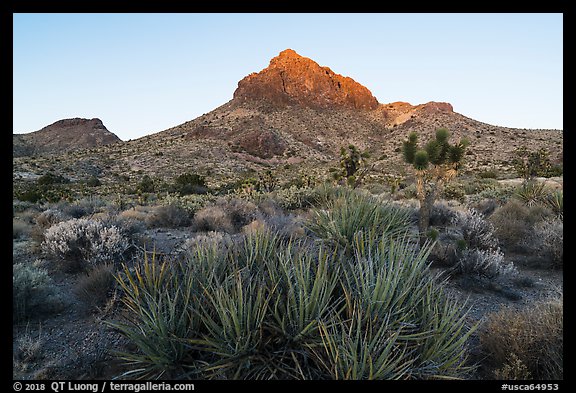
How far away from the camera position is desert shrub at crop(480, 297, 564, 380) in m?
3.19

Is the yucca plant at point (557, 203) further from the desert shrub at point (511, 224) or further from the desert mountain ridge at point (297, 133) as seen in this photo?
the desert mountain ridge at point (297, 133)

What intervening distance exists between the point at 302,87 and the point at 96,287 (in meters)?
91.9

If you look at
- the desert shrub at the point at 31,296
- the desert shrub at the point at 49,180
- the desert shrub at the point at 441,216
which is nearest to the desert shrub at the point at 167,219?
the desert shrub at the point at 31,296

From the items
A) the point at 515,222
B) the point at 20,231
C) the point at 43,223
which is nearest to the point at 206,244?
the point at 43,223

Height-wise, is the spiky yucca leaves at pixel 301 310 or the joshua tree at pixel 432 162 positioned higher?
the joshua tree at pixel 432 162

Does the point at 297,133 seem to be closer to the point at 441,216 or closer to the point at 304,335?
the point at 441,216

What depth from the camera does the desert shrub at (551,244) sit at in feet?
21.2

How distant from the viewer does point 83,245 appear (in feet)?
20.7

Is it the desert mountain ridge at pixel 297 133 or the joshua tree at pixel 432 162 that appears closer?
the joshua tree at pixel 432 162

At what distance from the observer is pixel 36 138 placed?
3831 inches

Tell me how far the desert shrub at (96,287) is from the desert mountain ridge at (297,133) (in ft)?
82.7
